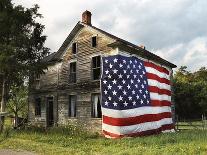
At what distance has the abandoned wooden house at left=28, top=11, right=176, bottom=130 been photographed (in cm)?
2461

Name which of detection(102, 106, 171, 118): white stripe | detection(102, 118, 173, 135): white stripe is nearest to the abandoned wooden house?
detection(102, 106, 171, 118): white stripe

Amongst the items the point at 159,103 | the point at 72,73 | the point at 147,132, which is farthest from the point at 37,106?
the point at 147,132

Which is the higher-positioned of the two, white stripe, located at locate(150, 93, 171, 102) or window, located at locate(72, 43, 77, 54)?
window, located at locate(72, 43, 77, 54)

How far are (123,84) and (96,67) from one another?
5483 millimetres

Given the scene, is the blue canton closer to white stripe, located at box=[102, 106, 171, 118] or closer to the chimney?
white stripe, located at box=[102, 106, 171, 118]

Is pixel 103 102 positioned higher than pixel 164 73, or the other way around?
pixel 164 73

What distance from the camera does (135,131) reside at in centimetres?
1958

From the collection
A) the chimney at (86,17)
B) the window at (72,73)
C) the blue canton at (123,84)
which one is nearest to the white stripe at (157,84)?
the blue canton at (123,84)

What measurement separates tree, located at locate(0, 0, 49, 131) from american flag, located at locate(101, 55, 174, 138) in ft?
24.8

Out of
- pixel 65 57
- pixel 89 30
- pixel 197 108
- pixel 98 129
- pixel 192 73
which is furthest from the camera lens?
pixel 192 73

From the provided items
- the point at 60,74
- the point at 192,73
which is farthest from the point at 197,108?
the point at 60,74

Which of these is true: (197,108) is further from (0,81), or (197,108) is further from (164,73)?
(0,81)

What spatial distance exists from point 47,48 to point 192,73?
46.9m

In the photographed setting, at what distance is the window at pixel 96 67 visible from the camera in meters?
25.1
